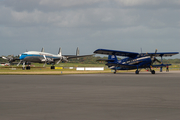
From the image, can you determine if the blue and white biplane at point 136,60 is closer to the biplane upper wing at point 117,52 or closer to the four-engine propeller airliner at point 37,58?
the biplane upper wing at point 117,52

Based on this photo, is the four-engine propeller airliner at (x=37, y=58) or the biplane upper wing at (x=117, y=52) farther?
the four-engine propeller airliner at (x=37, y=58)

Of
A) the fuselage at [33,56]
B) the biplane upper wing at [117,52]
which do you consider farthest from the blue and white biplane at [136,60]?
the fuselage at [33,56]

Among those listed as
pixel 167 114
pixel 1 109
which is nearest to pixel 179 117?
pixel 167 114

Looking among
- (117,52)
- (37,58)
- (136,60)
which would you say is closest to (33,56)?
(37,58)

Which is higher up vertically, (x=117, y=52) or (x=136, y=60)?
(x=117, y=52)

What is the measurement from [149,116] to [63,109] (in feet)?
9.27

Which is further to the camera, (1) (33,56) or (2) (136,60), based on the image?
(1) (33,56)

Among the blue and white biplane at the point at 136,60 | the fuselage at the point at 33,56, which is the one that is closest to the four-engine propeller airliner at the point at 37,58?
the fuselage at the point at 33,56

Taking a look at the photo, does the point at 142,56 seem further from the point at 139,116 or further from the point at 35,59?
the point at 139,116

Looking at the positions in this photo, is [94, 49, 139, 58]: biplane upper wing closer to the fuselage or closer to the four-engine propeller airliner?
the four-engine propeller airliner

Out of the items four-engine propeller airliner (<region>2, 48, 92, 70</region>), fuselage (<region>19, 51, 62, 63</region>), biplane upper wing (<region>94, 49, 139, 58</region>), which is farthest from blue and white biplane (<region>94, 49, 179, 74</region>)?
fuselage (<region>19, 51, 62, 63</region>)

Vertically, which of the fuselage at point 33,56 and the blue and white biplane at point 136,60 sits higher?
the fuselage at point 33,56

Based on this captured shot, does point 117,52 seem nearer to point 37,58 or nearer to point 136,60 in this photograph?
point 136,60

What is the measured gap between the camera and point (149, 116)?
281 inches
